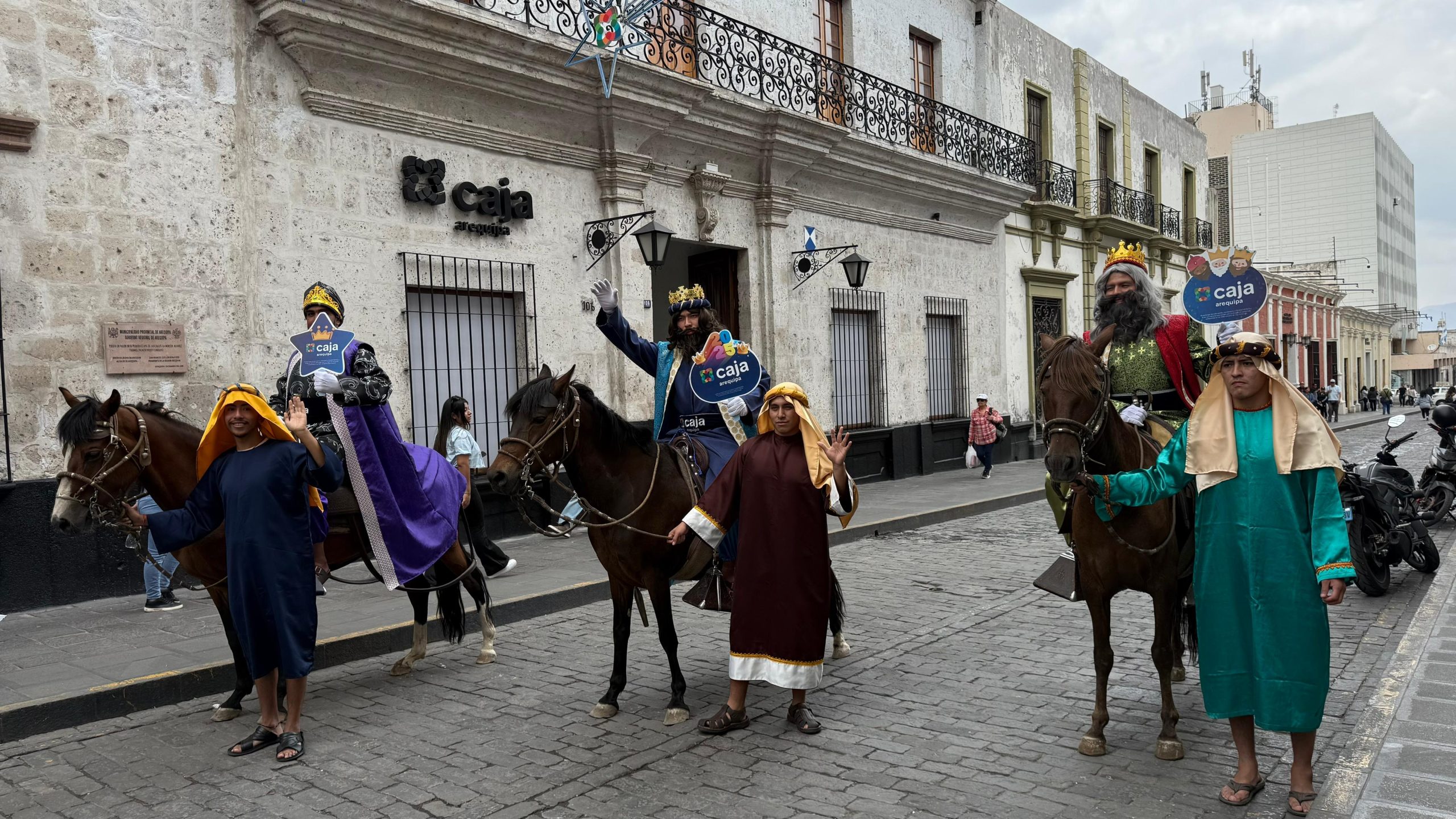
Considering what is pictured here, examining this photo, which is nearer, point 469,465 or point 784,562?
point 784,562

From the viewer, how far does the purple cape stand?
5430mm

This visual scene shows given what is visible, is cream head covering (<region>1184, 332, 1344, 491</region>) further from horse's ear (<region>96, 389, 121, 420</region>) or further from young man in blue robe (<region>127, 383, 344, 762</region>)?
horse's ear (<region>96, 389, 121, 420</region>)

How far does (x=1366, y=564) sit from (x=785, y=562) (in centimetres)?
518

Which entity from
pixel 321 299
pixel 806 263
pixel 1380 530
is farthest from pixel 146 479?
pixel 806 263

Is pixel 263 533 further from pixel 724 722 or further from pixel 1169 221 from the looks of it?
pixel 1169 221

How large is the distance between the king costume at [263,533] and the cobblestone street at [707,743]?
585mm

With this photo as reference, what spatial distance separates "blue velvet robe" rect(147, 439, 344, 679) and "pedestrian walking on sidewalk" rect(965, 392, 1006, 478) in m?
13.4

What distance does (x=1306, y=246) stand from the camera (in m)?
69.8

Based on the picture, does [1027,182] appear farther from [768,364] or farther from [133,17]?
[133,17]

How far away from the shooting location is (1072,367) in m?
3.92

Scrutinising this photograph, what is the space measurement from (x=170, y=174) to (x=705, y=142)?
6686 millimetres

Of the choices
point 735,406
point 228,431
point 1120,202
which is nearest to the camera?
point 228,431

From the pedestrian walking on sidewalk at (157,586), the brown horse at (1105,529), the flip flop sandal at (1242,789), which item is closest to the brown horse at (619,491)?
the brown horse at (1105,529)

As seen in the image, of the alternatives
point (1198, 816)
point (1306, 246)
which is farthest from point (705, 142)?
point (1306, 246)
